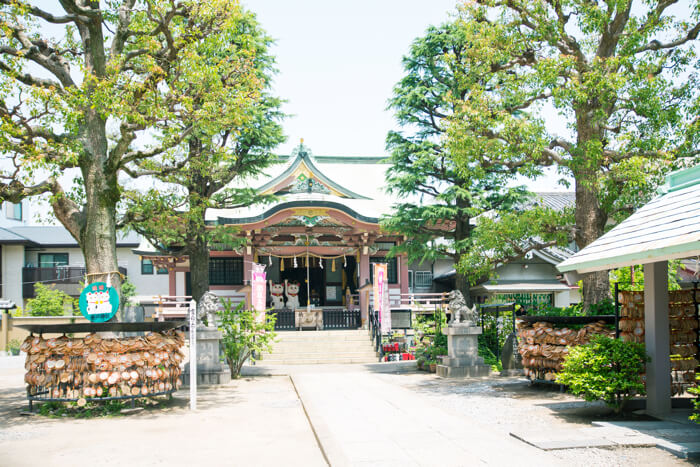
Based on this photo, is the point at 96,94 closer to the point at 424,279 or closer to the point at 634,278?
the point at 634,278

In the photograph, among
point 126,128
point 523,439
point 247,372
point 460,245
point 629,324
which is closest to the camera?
point 523,439

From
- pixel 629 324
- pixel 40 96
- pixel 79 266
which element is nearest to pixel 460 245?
pixel 629 324

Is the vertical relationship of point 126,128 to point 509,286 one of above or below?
above

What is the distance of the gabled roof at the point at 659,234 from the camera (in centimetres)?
699

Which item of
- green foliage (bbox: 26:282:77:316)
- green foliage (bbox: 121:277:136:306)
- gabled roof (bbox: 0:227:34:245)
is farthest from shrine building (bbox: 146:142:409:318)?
gabled roof (bbox: 0:227:34:245)

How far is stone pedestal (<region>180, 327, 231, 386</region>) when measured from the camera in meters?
14.3

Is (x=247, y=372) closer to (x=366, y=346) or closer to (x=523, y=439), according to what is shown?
(x=366, y=346)

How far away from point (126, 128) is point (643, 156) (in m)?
9.91

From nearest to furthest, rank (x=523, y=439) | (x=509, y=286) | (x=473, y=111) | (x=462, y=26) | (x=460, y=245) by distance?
(x=523, y=439)
(x=473, y=111)
(x=462, y=26)
(x=460, y=245)
(x=509, y=286)

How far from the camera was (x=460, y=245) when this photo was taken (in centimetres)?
1998

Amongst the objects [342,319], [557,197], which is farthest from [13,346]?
[557,197]

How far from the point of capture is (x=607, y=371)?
8.56 metres

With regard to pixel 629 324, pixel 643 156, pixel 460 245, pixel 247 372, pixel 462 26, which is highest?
pixel 462 26

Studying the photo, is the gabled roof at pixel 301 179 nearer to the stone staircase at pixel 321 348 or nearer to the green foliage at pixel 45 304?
the stone staircase at pixel 321 348
